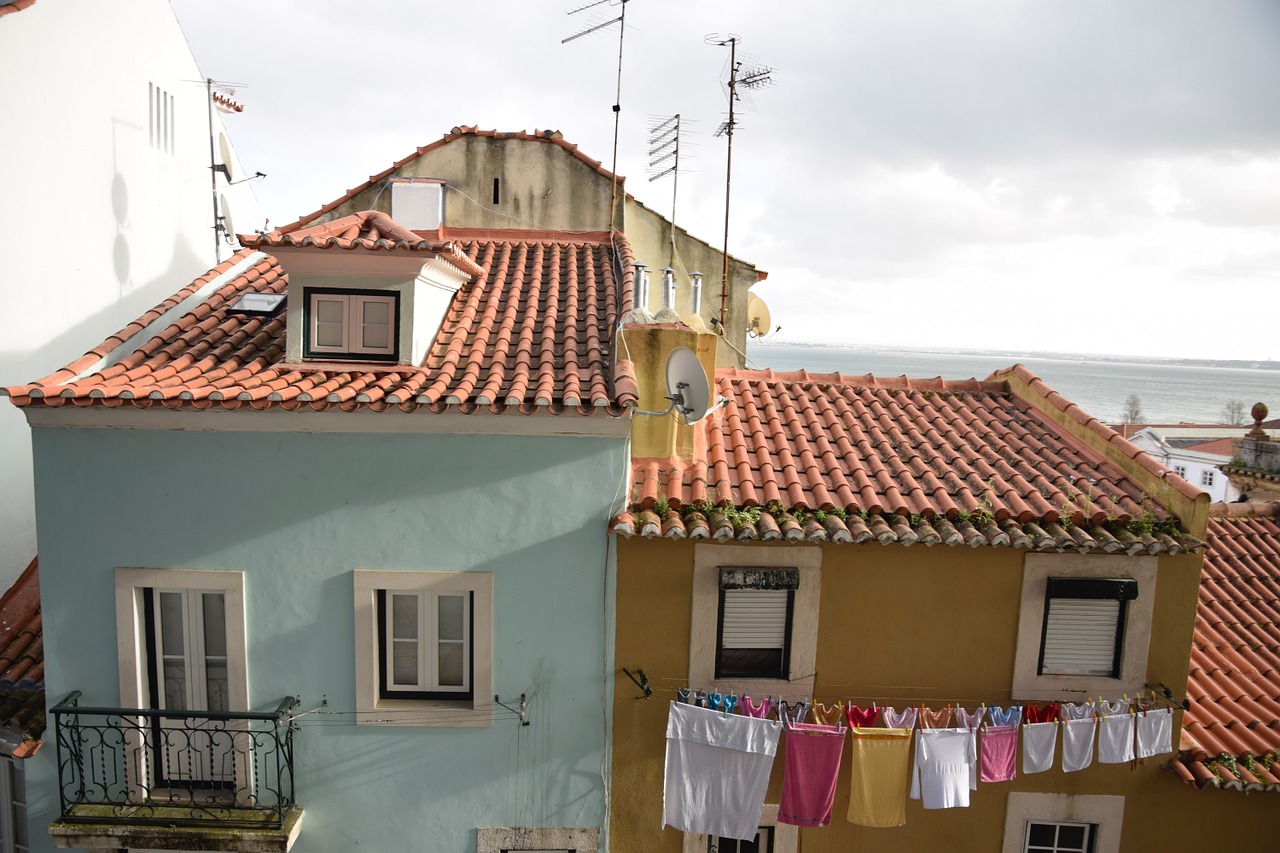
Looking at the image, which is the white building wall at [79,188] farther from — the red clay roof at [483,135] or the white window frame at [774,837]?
the white window frame at [774,837]

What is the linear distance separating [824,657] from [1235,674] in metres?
6.12

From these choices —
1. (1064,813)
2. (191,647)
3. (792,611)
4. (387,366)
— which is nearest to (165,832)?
(191,647)

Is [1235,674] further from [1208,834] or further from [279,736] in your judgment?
[279,736]

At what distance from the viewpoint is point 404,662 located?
820cm

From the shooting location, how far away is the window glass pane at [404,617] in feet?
26.7

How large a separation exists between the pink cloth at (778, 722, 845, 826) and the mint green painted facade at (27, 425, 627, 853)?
2000mm

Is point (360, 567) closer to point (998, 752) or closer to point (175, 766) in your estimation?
point (175, 766)

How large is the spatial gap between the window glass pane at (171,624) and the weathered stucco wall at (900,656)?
4654 millimetres

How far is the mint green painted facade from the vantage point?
7746 millimetres

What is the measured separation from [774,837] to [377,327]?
7.16 m

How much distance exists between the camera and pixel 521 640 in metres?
8.07

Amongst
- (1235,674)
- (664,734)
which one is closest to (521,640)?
(664,734)

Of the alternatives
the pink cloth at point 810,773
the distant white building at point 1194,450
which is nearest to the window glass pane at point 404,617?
the pink cloth at point 810,773

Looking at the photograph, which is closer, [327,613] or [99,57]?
[327,613]
